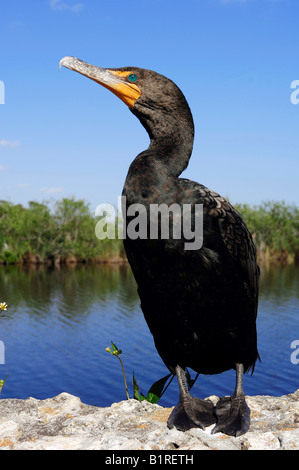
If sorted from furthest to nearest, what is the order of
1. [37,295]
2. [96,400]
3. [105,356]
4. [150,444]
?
[37,295], [105,356], [96,400], [150,444]

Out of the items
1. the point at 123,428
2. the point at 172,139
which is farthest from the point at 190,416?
the point at 172,139

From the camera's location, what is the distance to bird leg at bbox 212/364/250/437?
131 inches

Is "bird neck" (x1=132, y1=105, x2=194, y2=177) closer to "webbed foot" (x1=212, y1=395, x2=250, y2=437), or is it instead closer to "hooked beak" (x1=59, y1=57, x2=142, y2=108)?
"hooked beak" (x1=59, y1=57, x2=142, y2=108)

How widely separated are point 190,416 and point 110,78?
2478 millimetres

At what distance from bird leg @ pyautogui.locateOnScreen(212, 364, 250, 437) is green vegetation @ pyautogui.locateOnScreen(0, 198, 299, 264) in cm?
3493

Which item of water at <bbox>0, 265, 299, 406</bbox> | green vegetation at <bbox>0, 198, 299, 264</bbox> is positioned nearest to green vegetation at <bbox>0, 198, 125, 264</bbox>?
green vegetation at <bbox>0, 198, 299, 264</bbox>

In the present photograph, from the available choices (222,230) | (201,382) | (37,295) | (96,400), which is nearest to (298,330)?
(201,382)

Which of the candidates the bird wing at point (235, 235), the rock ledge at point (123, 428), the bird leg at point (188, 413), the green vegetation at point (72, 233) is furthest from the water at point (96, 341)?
the green vegetation at point (72, 233)

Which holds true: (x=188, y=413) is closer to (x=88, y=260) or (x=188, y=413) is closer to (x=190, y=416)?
(x=190, y=416)

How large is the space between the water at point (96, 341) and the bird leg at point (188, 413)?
2.56 metres

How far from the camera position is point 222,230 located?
3371mm

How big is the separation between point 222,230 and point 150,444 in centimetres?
147

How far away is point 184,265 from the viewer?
125 inches
